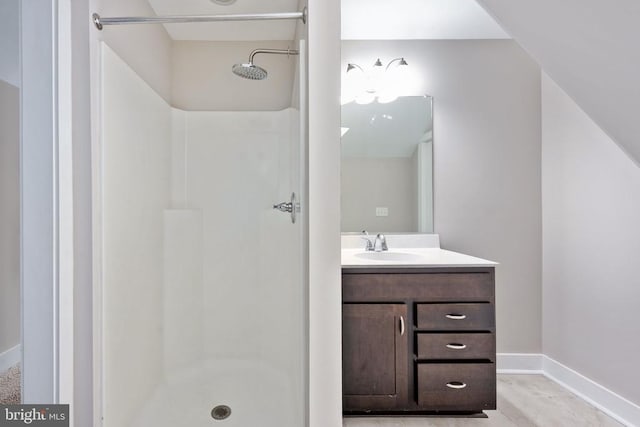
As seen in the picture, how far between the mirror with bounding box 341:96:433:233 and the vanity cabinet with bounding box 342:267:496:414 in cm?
61

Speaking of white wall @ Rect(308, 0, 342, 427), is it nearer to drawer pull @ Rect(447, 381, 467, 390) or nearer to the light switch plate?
drawer pull @ Rect(447, 381, 467, 390)

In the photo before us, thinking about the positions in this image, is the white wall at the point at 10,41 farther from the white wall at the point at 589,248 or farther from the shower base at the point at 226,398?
the white wall at the point at 589,248

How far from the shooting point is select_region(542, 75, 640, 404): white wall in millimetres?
1678

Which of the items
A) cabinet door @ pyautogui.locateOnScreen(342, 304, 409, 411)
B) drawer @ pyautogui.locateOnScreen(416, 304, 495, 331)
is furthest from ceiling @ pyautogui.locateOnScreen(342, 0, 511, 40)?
cabinet door @ pyautogui.locateOnScreen(342, 304, 409, 411)

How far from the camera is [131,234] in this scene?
5.11ft

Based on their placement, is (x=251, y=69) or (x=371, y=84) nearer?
(x=251, y=69)

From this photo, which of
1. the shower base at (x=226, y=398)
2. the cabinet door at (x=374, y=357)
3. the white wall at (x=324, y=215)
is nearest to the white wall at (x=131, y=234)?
the shower base at (x=226, y=398)

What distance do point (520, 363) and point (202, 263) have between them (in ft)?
7.34

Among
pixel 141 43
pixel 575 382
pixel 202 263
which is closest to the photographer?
pixel 141 43

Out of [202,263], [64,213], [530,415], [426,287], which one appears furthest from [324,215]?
[530,415]

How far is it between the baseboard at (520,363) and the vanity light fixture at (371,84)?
6.31 ft

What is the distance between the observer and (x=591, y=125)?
1864mm

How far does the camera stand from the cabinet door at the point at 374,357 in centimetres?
162

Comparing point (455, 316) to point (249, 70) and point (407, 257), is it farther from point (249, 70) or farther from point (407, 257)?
point (249, 70)
